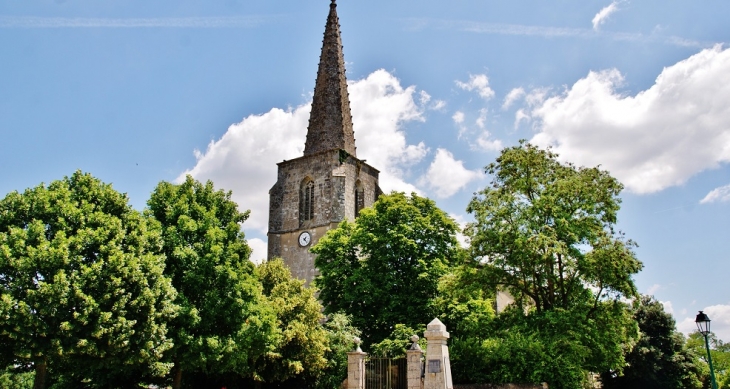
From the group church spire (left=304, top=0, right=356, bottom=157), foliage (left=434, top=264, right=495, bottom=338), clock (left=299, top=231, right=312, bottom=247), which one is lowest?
foliage (left=434, top=264, right=495, bottom=338)

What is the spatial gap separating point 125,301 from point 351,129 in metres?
28.8

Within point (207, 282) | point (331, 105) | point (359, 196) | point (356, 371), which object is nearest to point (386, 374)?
point (356, 371)

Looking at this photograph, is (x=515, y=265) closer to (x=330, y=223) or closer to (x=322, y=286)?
(x=322, y=286)

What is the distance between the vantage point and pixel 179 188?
20.7m

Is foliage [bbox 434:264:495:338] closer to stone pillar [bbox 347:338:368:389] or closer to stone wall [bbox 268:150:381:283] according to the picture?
stone pillar [bbox 347:338:368:389]

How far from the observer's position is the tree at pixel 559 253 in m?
19.4

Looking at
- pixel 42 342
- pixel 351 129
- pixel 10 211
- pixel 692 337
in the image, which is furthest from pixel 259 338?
pixel 692 337

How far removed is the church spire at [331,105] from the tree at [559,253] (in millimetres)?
21199

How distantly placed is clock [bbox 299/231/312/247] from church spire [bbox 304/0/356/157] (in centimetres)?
623

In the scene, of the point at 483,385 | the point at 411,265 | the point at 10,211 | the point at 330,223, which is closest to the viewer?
the point at 10,211

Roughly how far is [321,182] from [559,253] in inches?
898

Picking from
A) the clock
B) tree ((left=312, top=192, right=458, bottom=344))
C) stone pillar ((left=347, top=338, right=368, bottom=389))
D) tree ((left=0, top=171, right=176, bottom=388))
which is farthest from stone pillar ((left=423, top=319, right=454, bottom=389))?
the clock

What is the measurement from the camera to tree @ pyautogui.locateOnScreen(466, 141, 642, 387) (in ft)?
63.8

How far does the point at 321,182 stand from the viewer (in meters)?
40.3
